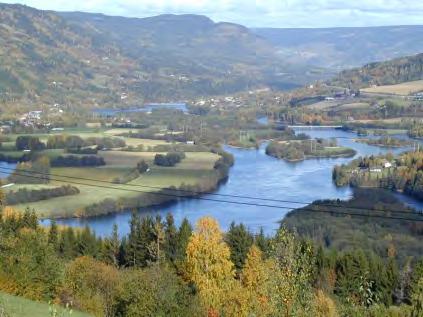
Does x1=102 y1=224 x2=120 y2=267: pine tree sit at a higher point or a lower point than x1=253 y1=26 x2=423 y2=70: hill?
lower

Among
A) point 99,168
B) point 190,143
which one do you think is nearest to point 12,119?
point 190,143

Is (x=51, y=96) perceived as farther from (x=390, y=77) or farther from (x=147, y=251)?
(x=147, y=251)

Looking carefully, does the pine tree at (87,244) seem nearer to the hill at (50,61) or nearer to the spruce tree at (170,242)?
the spruce tree at (170,242)

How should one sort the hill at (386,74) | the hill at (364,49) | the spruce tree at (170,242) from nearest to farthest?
the spruce tree at (170,242), the hill at (386,74), the hill at (364,49)

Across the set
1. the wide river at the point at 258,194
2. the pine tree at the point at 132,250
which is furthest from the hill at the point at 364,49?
the pine tree at the point at 132,250

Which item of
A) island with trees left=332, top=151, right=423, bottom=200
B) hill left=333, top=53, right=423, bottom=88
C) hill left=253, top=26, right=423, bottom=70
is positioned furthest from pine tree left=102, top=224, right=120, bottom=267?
hill left=253, top=26, right=423, bottom=70

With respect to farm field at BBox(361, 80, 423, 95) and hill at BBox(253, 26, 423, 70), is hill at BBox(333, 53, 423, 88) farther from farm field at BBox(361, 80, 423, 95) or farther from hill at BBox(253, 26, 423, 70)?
hill at BBox(253, 26, 423, 70)
